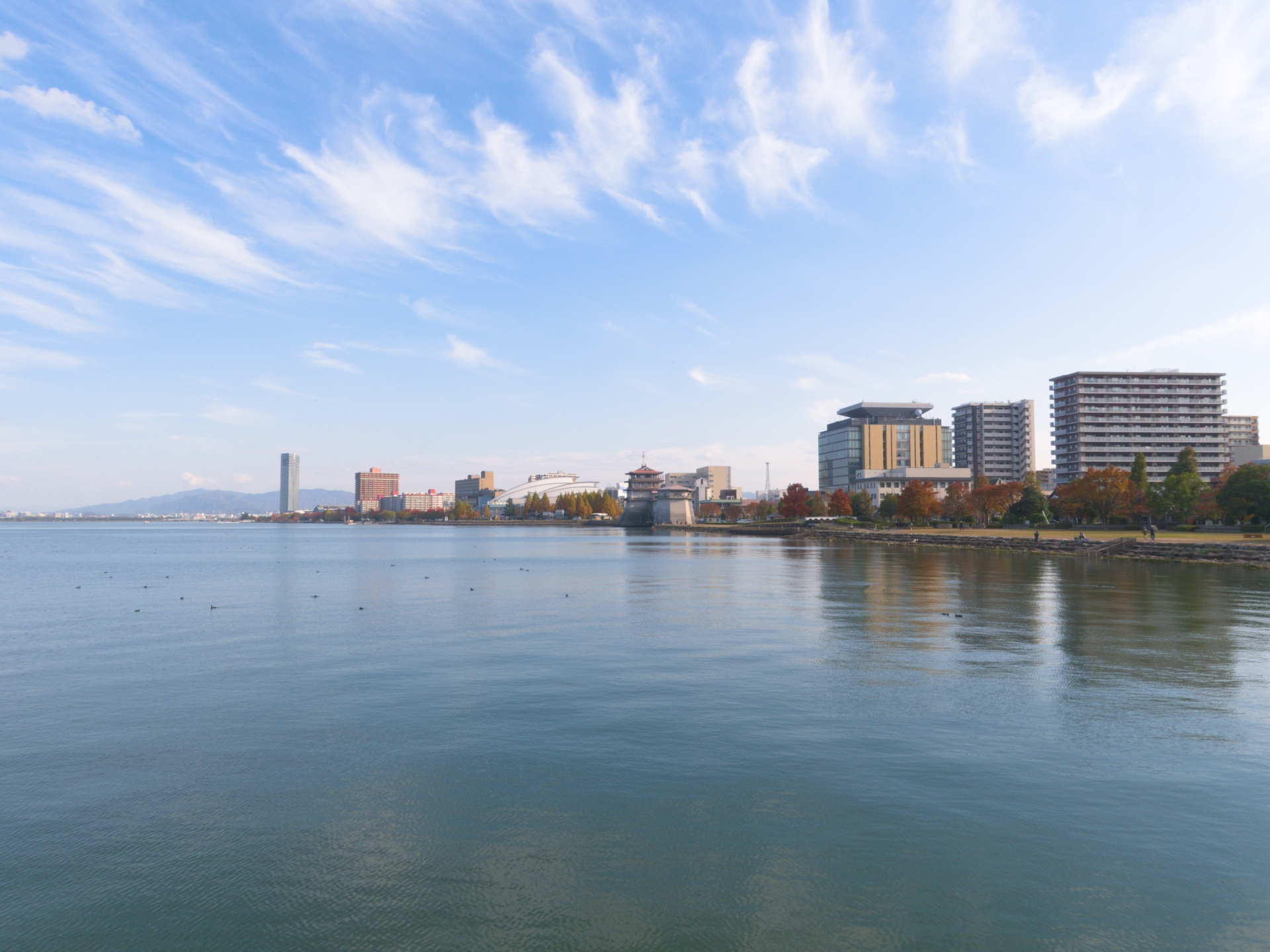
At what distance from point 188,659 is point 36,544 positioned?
6326 inches

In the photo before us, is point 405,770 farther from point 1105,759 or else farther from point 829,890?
point 1105,759

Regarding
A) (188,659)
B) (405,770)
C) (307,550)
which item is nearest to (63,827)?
(405,770)

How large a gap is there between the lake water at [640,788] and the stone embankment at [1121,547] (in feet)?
141

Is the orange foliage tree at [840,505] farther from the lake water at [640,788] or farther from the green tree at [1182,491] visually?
the lake water at [640,788]

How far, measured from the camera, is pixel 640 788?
1452cm

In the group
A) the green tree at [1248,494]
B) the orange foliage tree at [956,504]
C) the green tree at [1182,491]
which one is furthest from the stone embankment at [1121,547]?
the orange foliage tree at [956,504]

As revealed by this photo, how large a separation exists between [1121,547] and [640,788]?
8443cm

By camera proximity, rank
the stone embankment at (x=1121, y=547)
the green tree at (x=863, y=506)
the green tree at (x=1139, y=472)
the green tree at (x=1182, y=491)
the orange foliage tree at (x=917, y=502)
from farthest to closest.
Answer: the green tree at (x=863, y=506) → the orange foliage tree at (x=917, y=502) → the green tree at (x=1139, y=472) → the green tree at (x=1182, y=491) → the stone embankment at (x=1121, y=547)

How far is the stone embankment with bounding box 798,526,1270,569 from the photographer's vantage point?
2660 inches

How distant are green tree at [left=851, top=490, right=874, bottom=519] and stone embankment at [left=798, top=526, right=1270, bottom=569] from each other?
60537 millimetres

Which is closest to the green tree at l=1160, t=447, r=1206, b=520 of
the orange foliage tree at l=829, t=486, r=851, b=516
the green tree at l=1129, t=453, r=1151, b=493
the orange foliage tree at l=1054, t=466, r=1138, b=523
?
the orange foliage tree at l=1054, t=466, r=1138, b=523

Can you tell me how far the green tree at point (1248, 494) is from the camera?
88500mm

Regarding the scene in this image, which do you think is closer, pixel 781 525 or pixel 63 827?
pixel 63 827

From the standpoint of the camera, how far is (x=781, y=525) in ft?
614
